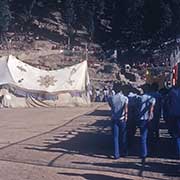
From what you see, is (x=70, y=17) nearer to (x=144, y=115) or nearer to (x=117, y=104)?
(x=117, y=104)

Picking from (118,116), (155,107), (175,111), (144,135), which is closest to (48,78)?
(155,107)

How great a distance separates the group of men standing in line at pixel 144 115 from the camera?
13719mm

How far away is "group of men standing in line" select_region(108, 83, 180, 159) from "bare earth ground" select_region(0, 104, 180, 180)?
0.37 metres

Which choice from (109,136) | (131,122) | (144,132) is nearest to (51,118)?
(109,136)

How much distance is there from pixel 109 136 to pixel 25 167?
6380mm

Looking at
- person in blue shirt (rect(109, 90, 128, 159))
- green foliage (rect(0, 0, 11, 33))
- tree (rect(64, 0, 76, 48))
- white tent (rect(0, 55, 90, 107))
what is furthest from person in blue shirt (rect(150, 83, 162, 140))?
tree (rect(64, 0, 76, 48))

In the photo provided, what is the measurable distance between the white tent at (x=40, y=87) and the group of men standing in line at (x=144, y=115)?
23629 mm

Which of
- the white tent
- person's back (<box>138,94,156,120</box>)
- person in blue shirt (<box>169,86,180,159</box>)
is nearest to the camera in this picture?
person in blue shirt (<box>169,86,180,159</box>)

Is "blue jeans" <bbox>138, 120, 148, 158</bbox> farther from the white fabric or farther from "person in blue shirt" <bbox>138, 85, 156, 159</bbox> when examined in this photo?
the white fabric

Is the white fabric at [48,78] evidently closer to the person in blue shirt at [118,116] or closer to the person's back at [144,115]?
the person in blue shirt at [118,116]

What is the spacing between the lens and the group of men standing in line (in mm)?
13719

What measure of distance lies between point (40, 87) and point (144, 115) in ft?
83.1

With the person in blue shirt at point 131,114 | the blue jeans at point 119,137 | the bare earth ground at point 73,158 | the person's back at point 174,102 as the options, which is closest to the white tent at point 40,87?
the bare earth ground at point 73,158

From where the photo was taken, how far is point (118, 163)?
13703 mm
